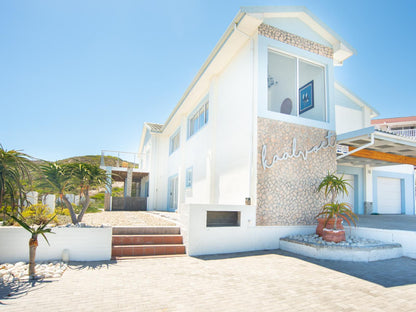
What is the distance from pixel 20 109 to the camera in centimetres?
1207

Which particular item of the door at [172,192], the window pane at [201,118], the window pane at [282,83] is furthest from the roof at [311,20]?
the door at [172,192]

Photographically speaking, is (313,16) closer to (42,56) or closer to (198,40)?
(198,40)

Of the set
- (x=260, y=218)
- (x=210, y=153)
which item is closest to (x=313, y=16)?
(x=210, y=153)

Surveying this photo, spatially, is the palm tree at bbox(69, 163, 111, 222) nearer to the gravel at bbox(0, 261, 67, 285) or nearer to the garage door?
the gravel at bbox(0, 261, 67, 285)

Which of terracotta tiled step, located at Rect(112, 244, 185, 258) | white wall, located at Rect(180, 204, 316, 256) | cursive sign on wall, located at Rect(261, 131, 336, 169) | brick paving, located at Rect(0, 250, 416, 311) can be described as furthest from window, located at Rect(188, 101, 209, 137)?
brick paving, located at Rect(0, 250, 416, 311)

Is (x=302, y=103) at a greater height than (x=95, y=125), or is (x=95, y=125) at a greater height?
(x=95, y=125)

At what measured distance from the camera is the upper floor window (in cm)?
834

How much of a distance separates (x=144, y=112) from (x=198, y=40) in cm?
1116

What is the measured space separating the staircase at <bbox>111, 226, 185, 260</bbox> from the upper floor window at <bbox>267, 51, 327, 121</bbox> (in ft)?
17.6

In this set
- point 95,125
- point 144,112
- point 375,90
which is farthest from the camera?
point 144,112

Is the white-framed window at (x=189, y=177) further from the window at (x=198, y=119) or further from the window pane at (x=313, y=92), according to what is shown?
the window pane at (x=313, y=92)

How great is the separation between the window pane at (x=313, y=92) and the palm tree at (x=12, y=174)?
7.63m

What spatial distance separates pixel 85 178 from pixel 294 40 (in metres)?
7.37

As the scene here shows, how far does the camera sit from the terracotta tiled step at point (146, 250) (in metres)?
5.86
